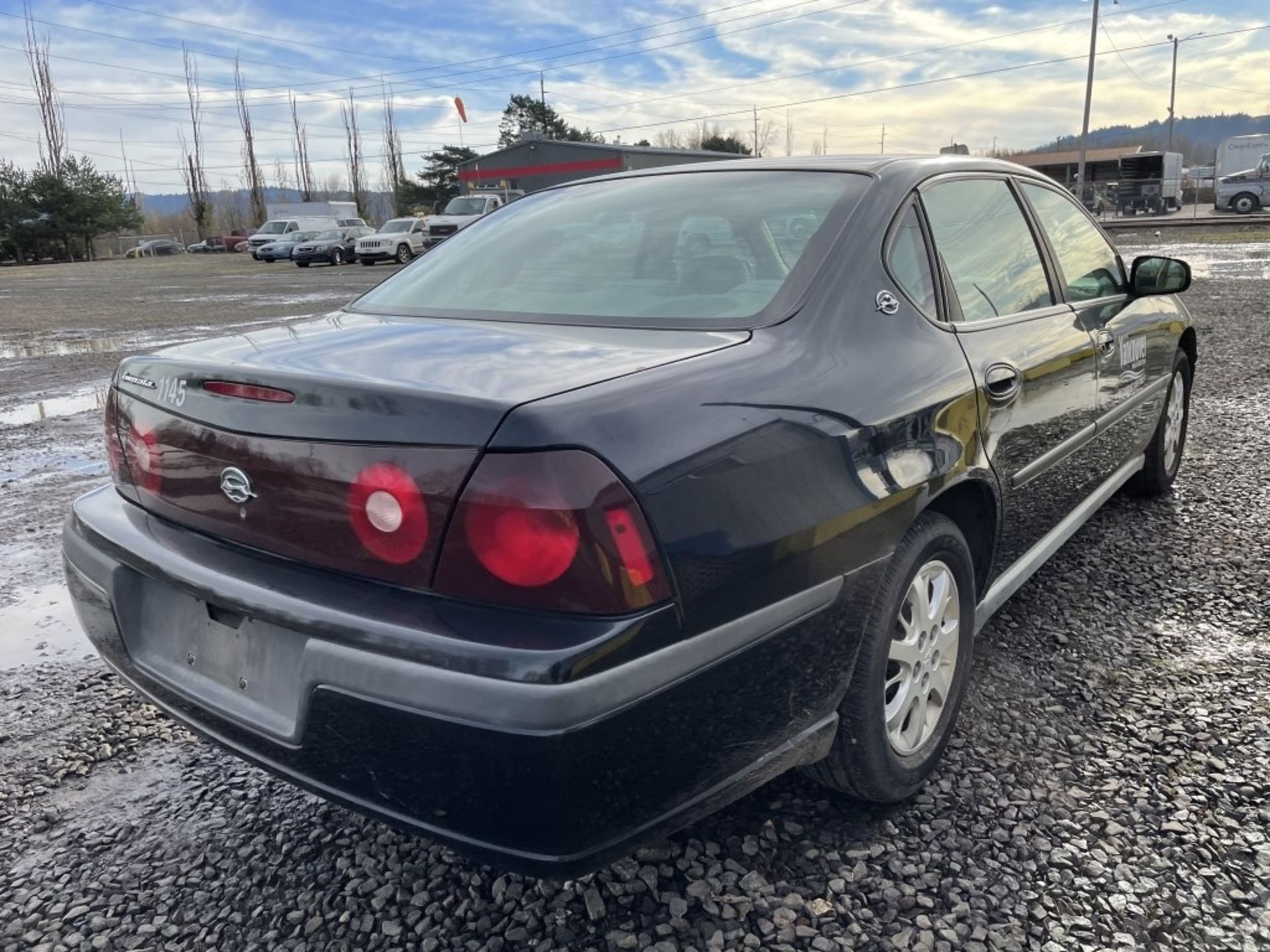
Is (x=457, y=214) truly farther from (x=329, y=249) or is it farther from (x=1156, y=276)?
(x=1156, y=276)

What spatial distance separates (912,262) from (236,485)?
1.66 meters

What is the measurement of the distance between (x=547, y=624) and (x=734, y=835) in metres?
0.96

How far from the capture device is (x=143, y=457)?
2.11 metres

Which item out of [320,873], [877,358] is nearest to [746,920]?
[320,873]

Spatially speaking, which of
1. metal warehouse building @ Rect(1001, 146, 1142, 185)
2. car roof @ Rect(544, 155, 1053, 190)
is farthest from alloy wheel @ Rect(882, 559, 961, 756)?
metal warehouse building @ Rect(1001, 146, 1142, 185)

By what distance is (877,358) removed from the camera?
6.97ft

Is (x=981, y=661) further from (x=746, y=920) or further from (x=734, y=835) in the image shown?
(x=746, y=920)

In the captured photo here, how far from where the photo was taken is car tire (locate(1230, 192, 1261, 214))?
35.8m

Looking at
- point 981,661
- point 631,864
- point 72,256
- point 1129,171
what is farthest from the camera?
point 72,256

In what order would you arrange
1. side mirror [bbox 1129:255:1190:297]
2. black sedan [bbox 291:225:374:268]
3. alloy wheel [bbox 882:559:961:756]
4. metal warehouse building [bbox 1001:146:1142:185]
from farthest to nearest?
metal warehouse building [bbox 1001:146:1142:185] < black sedan [bbox 291:225:374:268] < side mirror [bbox 1129:255:1190:297] < alloy wheel [bbox 882:559:961:756]

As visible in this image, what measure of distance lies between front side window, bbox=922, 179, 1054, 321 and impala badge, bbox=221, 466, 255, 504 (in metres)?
1.79

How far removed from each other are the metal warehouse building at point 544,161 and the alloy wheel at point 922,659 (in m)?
50.4

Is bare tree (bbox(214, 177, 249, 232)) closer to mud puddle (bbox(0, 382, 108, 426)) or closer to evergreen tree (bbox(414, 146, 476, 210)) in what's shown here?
evergreen tree (bbox(414, 146, 476, 210))

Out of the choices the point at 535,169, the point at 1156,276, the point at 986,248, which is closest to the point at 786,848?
the point at 986,248
